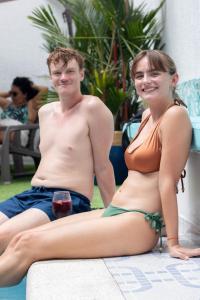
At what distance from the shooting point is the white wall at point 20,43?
33.3 feet

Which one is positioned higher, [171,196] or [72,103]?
[72,103]

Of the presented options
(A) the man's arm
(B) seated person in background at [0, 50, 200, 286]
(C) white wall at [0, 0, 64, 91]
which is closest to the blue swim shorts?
(A) the man's arm

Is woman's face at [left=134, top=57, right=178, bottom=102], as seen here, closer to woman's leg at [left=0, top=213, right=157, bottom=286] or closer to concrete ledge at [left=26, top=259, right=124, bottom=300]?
woman's leg at [left=0, top=213, right=157, bottom=286]

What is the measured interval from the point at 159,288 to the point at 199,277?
205 millimetres

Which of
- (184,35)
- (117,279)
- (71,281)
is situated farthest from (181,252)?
(184,35)

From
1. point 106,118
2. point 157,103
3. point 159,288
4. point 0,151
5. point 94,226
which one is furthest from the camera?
point 0,151

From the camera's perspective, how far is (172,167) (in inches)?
101

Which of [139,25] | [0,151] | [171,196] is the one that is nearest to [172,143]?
[171,196]

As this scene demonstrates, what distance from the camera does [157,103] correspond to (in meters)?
2.72

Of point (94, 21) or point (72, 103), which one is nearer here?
point (72, 103)

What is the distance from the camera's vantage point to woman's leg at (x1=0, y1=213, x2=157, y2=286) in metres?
2.49

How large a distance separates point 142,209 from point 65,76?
1.05m

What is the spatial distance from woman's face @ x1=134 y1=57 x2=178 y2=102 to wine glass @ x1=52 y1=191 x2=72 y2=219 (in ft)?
2.30

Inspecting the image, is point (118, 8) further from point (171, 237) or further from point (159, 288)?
point (159, 288)
